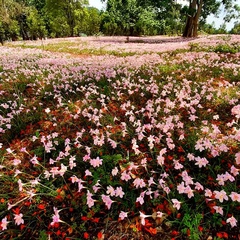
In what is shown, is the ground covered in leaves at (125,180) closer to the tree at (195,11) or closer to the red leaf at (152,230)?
the red leaf at (152,230)

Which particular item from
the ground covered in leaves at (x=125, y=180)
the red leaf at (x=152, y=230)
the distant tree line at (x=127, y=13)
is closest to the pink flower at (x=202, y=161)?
the ground covered in leaves at (x=125, y=180)

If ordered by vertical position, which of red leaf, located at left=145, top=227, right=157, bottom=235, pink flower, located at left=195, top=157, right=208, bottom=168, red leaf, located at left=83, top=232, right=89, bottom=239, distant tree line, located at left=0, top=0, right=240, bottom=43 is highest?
distant tree line, located at left=0, top=0, right=240, bottom=43

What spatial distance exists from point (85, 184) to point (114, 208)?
2.68 feet

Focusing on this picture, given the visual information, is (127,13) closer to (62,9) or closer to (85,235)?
(85,235)

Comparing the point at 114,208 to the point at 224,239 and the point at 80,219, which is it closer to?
the point at 80,219

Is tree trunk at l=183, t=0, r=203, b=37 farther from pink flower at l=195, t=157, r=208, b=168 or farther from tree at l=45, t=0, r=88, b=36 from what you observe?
tree at l=45, t=0, r=88, b=36

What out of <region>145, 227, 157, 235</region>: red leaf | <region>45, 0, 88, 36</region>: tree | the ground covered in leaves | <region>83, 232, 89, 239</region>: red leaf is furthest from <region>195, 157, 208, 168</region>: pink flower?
Result: <region>45, 0, 88, 36</region>: tree

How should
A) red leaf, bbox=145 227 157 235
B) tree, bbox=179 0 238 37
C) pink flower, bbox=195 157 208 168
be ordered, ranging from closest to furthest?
red leaf, bbox=145 227 157 235 → pink flower, bbox=195 157 208 168 → tree, bbox=179 0 238 37

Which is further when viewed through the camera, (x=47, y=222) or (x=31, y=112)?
(x=31, y=112)

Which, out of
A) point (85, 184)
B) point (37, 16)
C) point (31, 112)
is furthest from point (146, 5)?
point (37, 16)

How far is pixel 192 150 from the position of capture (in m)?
4.24

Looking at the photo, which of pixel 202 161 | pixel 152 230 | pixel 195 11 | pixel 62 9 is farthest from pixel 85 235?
pixel 62 9

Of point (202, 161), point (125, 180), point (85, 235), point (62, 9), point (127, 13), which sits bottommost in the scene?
point (85, 235)

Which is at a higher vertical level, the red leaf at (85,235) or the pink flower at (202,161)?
the pink flower at (202,161)
